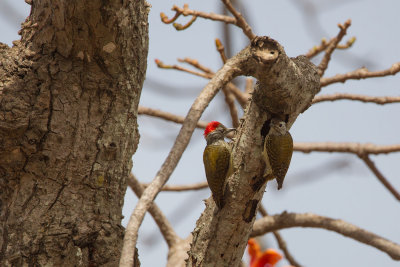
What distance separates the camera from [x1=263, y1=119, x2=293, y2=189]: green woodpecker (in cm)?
264

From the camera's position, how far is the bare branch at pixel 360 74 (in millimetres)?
4121

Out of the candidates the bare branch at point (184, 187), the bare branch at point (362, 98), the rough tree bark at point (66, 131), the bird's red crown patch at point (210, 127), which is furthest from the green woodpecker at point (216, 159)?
the bare branch at point (184, 187)

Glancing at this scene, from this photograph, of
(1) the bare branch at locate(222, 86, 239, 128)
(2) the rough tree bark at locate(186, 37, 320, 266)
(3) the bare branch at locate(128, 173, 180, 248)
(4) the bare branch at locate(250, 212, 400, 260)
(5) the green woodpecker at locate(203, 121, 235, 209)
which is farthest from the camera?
(3) the bare branch at locate(128, 173, 180, 248)

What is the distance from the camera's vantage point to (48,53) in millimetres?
2557

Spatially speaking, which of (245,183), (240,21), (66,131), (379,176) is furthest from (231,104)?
(66,131)

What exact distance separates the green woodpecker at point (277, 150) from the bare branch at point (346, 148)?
Answer: 1632 mm

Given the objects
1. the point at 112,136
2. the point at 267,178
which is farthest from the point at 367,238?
the point at 112,136

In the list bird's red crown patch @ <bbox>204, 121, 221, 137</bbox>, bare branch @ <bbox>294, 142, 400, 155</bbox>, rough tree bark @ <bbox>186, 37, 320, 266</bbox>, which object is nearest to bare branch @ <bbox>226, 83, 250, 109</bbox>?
bare branch @ <bbox>294, 142, 400, 155</bbox>

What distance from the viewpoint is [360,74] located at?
14.6 feet

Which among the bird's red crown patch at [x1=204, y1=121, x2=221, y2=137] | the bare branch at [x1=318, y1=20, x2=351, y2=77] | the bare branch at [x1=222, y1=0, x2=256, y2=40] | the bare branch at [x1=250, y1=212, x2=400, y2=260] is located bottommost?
the bare branch at [x1=250, y1=212, x2=400, y2=260]

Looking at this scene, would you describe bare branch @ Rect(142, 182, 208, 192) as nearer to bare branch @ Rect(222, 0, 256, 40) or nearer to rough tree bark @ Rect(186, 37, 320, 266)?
bare branch @ Rect(222, 0, 256, 40)

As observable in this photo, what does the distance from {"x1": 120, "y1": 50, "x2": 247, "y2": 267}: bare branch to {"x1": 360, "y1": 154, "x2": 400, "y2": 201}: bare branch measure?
244 centimetres

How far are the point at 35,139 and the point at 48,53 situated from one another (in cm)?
44

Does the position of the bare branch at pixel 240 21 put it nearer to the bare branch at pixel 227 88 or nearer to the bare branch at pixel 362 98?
the bare branch at pixel 227 88
